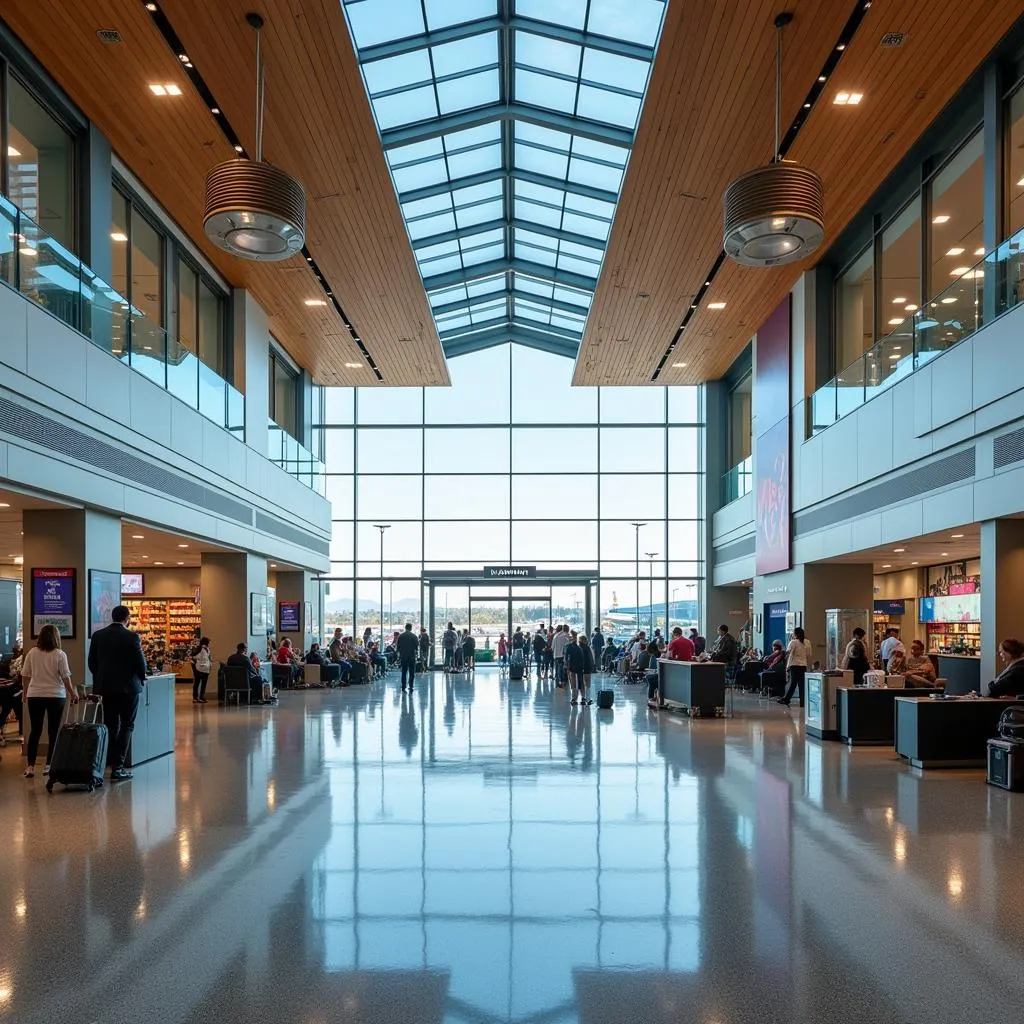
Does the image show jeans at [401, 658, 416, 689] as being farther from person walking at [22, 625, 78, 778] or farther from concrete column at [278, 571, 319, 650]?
person walking at [22, 625, 78, 778]

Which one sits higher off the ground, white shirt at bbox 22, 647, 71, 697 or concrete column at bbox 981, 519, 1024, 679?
concrete column at bbox 981, 519, 1024, 679

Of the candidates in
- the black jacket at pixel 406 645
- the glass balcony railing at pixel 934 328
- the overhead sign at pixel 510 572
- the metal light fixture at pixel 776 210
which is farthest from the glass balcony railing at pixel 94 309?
the overhead sign at pixel 510 572

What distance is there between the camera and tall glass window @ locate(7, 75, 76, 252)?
10555 mm

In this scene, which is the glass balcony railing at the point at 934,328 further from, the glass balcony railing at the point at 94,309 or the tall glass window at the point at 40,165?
the tall glass window at the point at 40,165

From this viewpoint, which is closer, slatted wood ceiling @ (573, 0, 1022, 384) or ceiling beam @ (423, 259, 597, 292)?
slatted wood ceiling @ (573, 0, 1022, 384)

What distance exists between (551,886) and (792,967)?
1.58 metres

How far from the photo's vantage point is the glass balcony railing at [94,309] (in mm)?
9547

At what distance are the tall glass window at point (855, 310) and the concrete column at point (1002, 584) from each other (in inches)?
232

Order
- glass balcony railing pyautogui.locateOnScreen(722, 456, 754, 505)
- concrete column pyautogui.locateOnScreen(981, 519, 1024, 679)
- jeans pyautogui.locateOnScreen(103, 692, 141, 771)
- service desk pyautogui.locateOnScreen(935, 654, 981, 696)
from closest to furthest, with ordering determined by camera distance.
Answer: jeans pyautogui.locateOnScreen(103, 692, 141, 771)
concrete column pyautogui.locateOnScreen(981, 519, 1024, 679)
service desk pyautogui.locateOnScreen(935, 654, 981, 696)
glass balcony railing pyautogui.locateOnScreen(722, 456, 754, 505)

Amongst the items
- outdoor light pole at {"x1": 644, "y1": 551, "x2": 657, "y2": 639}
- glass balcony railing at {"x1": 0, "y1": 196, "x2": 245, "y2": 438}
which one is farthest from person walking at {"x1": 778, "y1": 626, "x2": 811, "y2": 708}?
outdoor light pole at {"x1": 644, "y1": 551, "x2": 657, "y2": 639}

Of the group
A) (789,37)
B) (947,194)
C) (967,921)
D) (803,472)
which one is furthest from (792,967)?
(803,472)

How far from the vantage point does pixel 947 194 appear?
43.3ft

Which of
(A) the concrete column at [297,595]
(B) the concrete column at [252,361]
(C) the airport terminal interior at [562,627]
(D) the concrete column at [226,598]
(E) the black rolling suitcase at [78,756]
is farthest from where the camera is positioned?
(A) the concrete column at [297,595]

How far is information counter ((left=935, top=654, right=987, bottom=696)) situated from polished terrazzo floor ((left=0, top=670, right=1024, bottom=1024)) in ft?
17.9
